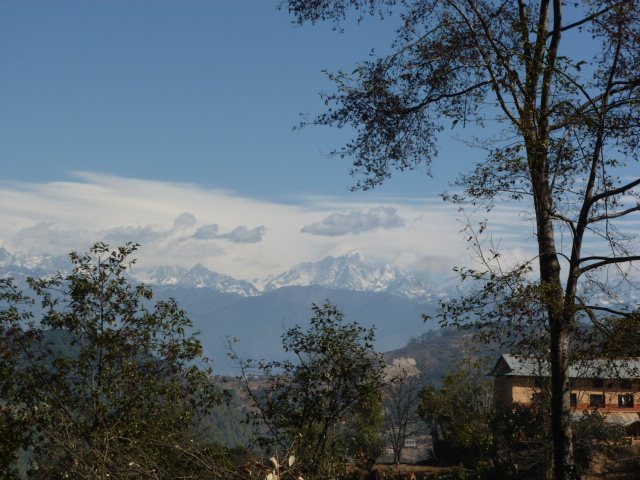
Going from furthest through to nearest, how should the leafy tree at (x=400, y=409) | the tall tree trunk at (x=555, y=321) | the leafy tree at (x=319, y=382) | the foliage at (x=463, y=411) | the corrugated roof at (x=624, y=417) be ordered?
the corrugated roof at (x=624, y=417) < the foliage at (x=463, y=411) < the leafy tree at (x=400, y=409) < the leafy tree at (x=319, y=382) < the tall tree trunk at (x=555, y=321)

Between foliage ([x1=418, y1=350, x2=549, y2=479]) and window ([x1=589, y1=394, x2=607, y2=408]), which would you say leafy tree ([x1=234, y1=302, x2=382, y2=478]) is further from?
foliage ([x1=418, y1=350, x2=549, y2=479])

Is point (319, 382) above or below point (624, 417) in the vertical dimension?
above

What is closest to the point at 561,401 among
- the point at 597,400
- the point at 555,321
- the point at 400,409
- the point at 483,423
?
the point at 555,321

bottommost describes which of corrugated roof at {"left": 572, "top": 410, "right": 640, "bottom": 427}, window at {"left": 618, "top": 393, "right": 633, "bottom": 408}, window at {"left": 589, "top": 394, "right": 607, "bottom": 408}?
corrugated roof at {"left": 572, "top": 410, "right": 640, "bottom": 427}

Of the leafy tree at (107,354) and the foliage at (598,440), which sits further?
the foliage at (598,440)

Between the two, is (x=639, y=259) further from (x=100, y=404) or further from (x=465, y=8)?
(x=100, y=404)

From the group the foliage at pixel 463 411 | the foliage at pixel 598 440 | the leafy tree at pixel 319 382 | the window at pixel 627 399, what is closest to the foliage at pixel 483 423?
the foliage at pixel 463 411

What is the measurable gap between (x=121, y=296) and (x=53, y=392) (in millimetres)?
1818

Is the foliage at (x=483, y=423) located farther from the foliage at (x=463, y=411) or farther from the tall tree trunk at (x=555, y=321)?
the tall tree trunk at (x=555, y=321)

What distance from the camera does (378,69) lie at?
364 inches

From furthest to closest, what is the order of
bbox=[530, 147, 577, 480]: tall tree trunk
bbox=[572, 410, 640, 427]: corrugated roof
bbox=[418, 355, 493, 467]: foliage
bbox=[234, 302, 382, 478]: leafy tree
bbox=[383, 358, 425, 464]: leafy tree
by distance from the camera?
bbox=[572, 410, 640, 427]: corrugated roof, bbox=[418, 355, 493, 467]: foliage, bbox=[383, 358, 425, 464]: leafy tree, bbox=[234, 302, 382, 478]: leafy tree, bbox=[530, 147, 577, 480]: tall tree trunk

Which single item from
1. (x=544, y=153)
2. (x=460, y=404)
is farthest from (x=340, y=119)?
(x=460, y=404)

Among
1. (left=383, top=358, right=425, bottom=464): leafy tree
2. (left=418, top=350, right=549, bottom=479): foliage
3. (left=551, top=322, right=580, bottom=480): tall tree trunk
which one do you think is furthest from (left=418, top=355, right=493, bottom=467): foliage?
(left=551, top=322, right=580, bottom=480): tall tree trunk

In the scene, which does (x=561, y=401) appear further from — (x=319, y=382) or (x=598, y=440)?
(x=598, y=440)
